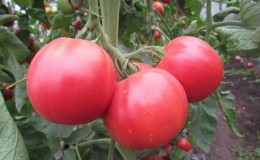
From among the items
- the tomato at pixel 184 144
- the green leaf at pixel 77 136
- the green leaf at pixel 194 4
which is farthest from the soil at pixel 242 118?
the green leaf at pixel 77 136

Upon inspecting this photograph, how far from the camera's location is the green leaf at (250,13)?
2.27 ft

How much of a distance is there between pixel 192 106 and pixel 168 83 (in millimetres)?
559

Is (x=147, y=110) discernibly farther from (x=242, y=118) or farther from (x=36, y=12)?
(x=242, y=118)

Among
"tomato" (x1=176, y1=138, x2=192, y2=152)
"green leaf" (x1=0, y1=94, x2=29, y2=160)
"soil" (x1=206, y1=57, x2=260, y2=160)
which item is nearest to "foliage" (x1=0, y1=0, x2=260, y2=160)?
"green leaf" (x1=0, y1=94, x2=29, y2=160)

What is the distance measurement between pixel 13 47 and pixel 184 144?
3.56ft

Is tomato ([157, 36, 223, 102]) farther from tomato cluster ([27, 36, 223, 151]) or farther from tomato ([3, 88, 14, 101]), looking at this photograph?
tomato ([3, 88, 14, 101])

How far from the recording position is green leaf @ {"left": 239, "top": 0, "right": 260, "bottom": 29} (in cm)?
69

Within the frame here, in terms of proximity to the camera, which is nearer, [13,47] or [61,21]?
[13,47]

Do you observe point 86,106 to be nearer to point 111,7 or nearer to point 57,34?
point 111,7

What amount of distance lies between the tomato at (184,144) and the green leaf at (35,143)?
96 cm

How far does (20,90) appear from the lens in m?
0.85

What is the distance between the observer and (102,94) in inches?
20.2

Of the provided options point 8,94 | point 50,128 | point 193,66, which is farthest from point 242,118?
point 193,66

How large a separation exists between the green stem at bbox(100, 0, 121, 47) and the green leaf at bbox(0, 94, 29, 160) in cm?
21
